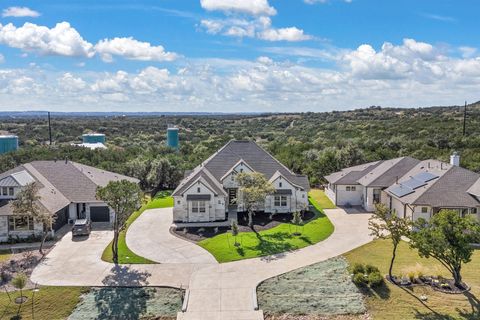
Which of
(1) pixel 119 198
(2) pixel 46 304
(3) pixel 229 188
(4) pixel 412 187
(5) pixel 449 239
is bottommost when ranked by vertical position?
(2) pixel 46 304

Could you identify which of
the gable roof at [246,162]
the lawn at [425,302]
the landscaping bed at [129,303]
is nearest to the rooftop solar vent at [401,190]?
the gable roof at [246,162]

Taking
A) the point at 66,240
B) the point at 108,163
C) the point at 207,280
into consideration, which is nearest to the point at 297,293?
the point at 207,280

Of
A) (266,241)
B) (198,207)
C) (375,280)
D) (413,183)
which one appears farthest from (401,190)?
(198,207)

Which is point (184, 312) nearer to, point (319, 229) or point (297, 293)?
point (297, 293)

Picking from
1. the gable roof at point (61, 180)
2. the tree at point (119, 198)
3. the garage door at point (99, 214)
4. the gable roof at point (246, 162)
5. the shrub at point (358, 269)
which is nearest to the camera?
the shrub at point (358, 269)

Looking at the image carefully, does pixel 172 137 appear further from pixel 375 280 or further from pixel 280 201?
pixel 375 280

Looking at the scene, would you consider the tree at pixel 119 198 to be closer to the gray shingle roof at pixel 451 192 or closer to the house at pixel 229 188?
the house at pixel 229 188

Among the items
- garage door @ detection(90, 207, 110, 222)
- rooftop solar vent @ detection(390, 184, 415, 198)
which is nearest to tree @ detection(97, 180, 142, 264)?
garage door @ detection(90, 207, 110, 222)
